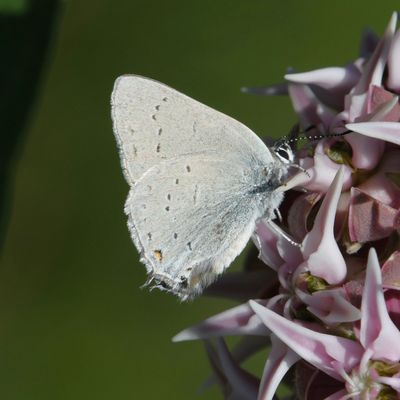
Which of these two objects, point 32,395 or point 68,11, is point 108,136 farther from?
point 32,395

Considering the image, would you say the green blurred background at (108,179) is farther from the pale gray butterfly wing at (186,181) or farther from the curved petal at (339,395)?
the curved petal at (339,395)

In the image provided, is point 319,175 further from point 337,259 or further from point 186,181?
point 186,181

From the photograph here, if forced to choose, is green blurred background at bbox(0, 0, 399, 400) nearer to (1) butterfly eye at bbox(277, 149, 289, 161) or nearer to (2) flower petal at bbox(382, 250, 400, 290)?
(1) butterfly eye at bbox(277, 149, 289, 161)

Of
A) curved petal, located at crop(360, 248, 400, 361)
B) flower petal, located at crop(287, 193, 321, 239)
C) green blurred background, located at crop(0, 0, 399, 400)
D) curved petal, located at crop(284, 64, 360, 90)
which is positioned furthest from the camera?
green blurred background, located at crop(0, 0, 399, 400)

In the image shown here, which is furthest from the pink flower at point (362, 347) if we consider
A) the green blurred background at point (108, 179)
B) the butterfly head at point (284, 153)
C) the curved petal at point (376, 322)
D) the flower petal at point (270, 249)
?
the green blurred background at point (108, 179)

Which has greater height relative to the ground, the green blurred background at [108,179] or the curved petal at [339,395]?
Result: the curved petal at [339,395]

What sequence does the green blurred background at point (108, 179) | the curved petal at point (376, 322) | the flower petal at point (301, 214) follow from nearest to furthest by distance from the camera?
the curved petal at point (376, 322)
the flower petal at point (301, 214)
the green blurred background at point (108, 179)

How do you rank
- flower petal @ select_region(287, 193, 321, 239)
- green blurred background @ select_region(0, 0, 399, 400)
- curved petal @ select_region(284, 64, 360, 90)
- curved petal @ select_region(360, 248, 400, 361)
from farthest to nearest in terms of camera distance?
green blurred background @ select_region(0, 0, 399, 400)
curved petal @ select_region(284, 64, 360, 90)
flower petal @ select_region(287, 193, 321, 239)
curved petal @ select_region(360, 248, 400, 361)

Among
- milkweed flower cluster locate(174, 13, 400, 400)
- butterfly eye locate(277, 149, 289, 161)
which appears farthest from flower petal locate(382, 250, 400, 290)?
butterfly eye locate(277, 149, 289, 161)

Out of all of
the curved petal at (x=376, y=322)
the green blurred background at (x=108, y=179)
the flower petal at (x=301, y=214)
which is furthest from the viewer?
the green blurred background at (x=108, y=179)
